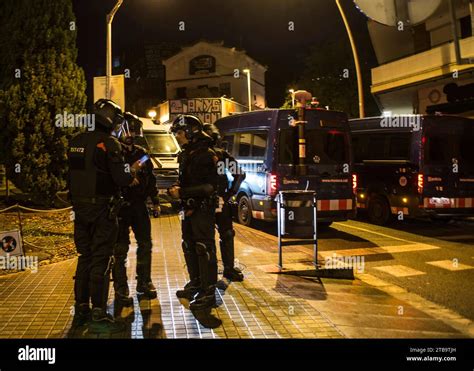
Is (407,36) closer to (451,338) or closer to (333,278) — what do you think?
(333,278)

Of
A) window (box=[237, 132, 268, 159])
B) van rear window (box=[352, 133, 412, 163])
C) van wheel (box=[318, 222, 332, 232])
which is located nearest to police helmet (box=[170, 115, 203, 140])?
window (box=[237, 132, 268, 159])

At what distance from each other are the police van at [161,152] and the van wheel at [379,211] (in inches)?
203

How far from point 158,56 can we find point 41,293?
47239mm

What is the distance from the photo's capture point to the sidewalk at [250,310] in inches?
175

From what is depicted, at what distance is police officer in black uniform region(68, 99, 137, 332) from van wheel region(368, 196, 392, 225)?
889cm

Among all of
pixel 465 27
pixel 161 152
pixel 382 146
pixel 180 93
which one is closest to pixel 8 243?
pixel 161 152

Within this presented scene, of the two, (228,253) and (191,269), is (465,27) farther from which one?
(191,269)

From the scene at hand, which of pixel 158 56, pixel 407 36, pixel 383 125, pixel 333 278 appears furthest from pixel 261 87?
pixel 333 278

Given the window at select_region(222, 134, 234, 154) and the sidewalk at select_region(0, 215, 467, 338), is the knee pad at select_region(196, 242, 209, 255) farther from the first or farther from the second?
the window at select_region(222, 134, 234, 154)

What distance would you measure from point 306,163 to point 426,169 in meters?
3.05

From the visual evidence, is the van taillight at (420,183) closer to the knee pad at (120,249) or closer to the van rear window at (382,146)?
the van rear window at (382,146)

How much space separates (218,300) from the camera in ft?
17.7

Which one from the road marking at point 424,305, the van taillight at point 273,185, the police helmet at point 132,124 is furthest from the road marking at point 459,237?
the police helmet at point 132,124

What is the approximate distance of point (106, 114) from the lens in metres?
4.50
